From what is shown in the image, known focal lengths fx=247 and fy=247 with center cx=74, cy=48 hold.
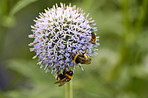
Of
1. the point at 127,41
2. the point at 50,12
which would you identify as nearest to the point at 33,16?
the point at 127,41

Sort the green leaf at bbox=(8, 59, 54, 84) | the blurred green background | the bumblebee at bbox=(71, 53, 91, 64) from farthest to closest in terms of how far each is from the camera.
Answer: the green leaf at bbox=(8, 59, 54, 84)
the blurred green background
the bumblebee at bbox=(71, 53, 91, 64)

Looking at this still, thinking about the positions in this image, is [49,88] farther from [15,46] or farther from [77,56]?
[15,46]

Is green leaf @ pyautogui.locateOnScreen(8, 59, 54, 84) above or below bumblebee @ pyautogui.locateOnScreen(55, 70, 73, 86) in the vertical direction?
below

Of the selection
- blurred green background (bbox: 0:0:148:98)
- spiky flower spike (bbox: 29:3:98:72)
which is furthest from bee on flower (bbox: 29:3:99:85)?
blurred green background (bbox: 0:0:148:98)

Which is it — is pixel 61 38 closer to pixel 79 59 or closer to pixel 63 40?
pixel 63 40

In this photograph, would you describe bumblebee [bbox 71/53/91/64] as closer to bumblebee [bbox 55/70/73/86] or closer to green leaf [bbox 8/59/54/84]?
bumblebee [bbox 55/70/73/86]

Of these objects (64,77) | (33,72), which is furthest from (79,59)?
(33,72)

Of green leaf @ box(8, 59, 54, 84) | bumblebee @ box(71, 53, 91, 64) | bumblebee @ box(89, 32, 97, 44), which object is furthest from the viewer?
green leaf @ box(8, 59, 54, 84)

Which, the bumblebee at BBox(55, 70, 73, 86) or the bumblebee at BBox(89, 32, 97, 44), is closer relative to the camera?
the bumblebee at BBox(55, 70, 73, 86)

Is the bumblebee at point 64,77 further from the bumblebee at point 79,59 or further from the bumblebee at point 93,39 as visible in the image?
the bumblebee at point 93,39
